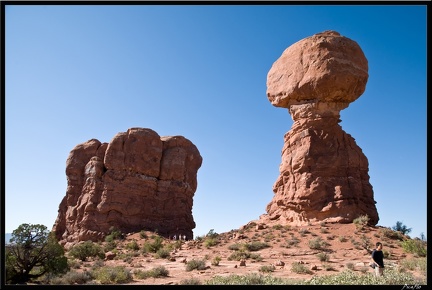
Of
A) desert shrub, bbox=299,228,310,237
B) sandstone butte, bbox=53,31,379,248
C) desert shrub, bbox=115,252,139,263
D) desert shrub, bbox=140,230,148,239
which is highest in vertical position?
sandstone butte, bbox=53,31,379,248

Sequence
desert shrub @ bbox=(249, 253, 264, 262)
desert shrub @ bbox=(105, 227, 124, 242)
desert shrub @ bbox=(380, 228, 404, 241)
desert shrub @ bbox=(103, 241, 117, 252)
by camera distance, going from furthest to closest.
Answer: desert shrub @ bbox=(105, 227, 124, 242), desert shrub @ bbox=(103, 241, 117, 252), desert shrub @ bbox=(380, 228, 404, 241), desert shrub @ bbox=(249, 253, 264, 262)

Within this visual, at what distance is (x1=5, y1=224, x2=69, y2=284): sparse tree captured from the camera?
13922mm

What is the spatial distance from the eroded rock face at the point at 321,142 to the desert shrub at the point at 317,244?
317cm

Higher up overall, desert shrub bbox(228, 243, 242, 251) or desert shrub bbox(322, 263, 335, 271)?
desert shrub bbox(228, 243, 242, 251)

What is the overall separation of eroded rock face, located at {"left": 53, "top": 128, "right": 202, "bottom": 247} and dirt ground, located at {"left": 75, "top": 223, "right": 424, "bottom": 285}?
9.56m

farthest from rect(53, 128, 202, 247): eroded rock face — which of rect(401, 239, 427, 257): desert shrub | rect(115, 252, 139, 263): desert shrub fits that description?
rect(401, 239, 427, 257): desert shrub

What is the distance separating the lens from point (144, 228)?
35.1 m

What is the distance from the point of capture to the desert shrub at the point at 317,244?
19.7 m

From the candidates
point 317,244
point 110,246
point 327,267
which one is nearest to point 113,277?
point 327,267

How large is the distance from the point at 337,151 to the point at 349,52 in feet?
21.3

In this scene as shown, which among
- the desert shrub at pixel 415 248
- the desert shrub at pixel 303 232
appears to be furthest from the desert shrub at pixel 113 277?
the desert shrub at pixel 415 248

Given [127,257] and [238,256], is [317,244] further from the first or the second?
[127,257]

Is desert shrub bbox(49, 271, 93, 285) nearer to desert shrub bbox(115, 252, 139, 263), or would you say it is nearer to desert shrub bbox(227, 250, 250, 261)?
desert shrub bbox(227, 250, 250, 261)

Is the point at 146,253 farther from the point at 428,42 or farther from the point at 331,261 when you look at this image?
the point at 428,42
